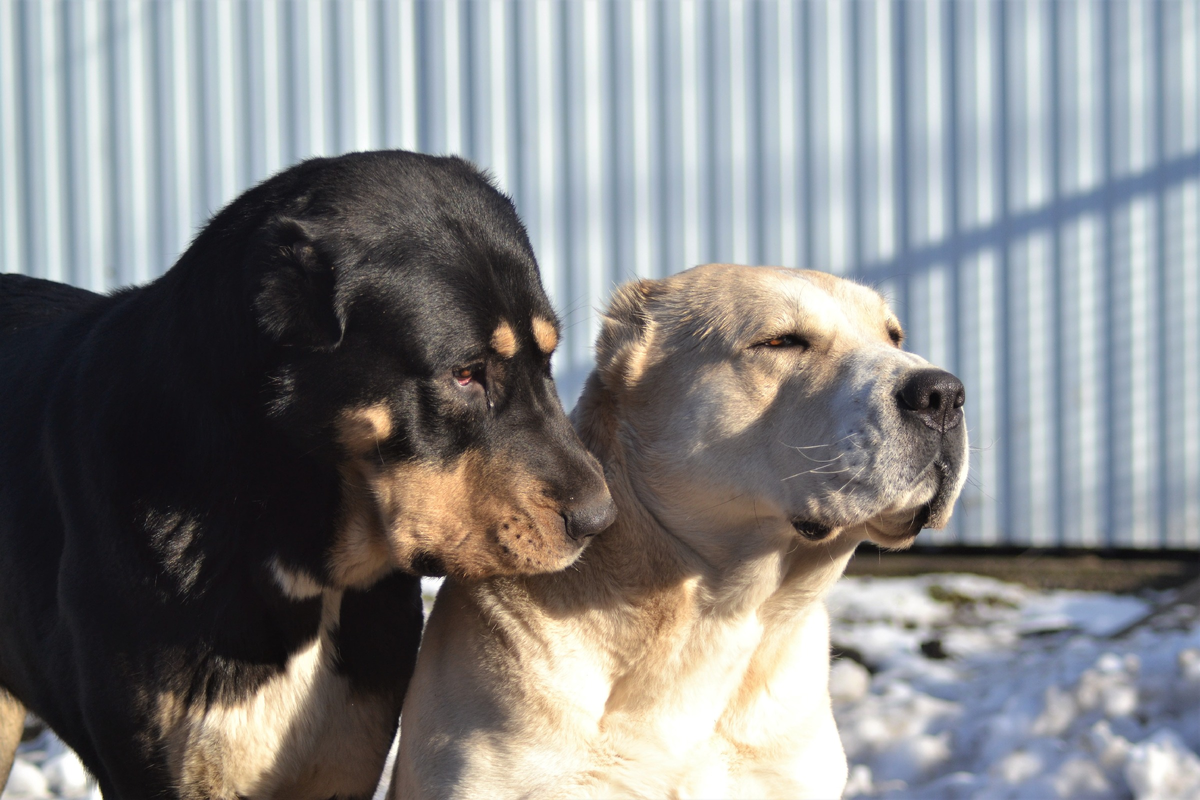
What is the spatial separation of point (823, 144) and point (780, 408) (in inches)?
190

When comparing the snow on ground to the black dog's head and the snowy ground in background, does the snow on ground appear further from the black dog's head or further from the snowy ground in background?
the black dog's head

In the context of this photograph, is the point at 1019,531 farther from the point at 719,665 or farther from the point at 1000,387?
the point at 719,665

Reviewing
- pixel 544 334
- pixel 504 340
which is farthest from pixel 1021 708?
pixel 504 340

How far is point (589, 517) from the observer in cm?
237

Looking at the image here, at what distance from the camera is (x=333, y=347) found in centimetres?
238

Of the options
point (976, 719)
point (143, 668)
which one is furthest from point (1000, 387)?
point (143, 668)

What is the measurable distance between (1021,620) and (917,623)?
1.97ft

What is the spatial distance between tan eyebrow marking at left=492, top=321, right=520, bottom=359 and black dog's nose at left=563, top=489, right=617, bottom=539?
40 centimetres

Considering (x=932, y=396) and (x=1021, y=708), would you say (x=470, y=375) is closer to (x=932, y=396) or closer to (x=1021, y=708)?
(x=932, y=396)

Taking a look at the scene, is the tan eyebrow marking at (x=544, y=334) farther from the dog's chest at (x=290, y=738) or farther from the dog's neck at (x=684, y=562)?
the dog's chest at (x=290, y=738)

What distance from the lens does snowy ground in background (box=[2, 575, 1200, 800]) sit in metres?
3.48

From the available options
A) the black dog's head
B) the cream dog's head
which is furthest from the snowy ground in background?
the black dog's head

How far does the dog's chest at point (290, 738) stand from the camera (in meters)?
2.43

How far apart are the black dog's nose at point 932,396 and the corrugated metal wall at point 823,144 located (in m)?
4.60
